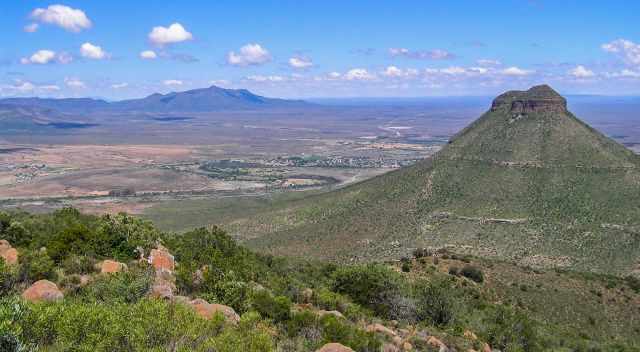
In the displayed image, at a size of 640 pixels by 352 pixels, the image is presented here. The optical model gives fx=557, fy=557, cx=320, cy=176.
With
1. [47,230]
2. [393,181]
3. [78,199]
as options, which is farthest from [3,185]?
[47,230]

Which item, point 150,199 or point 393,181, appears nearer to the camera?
point 393,181

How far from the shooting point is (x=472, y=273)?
40.9 m

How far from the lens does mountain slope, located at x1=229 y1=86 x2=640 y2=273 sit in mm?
58031

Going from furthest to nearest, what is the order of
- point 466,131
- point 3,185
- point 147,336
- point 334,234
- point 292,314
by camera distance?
1. point 3,185
2. point 466,131
3. point 334,234
4. point 292,314
5. point 147,336

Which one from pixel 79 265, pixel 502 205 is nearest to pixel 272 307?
pixel 79 265

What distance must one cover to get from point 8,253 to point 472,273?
30.0m

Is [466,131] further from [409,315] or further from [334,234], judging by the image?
[409,315]

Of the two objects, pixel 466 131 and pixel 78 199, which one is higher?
pixel 466 131

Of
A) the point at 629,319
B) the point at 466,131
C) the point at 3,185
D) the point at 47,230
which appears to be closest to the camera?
the point at 47,230

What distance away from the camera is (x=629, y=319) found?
36.7 meters

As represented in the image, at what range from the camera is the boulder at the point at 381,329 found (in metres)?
22.7

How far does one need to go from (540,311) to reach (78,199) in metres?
128

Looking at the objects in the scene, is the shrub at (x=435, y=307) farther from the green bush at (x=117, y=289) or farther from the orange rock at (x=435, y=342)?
the green bush at (x=117, y=289)

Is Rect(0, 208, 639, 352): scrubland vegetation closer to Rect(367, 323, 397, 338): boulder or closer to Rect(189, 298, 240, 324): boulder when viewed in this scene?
Rect(367, 323, 397, 338): boulder
